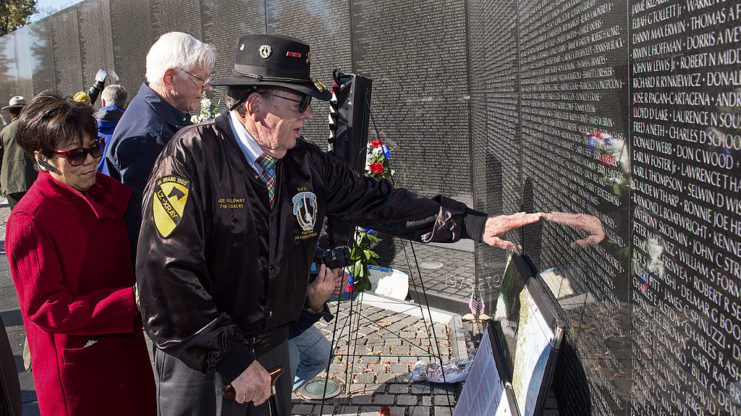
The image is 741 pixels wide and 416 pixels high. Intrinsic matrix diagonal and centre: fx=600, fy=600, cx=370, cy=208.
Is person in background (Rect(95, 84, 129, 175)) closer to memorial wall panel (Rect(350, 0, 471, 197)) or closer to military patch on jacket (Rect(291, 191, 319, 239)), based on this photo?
military patch on jacket (Rect(291, 191, 319, 239))

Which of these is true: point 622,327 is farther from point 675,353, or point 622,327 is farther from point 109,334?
point 109,334

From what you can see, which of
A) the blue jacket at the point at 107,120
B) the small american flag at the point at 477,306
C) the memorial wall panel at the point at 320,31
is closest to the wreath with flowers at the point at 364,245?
the small american flag at the point at 477,306

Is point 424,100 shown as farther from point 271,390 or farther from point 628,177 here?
point 628,177

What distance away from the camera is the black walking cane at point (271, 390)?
7.39 feet

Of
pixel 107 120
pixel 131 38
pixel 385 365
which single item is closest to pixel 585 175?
pixel 385 365

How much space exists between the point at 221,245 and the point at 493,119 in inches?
106

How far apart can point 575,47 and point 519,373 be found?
4.39 feet

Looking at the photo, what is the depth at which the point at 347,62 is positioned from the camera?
7566 millimetres

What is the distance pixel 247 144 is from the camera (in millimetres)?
2494

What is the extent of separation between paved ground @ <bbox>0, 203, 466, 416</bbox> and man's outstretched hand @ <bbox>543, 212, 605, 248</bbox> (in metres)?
1.24

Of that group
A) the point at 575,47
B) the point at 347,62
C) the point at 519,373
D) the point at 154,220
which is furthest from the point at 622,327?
the point at 347,62

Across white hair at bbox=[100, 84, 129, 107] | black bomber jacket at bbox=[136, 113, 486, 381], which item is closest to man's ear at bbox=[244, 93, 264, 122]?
black bomber jacket at bbox=[136, 113, 486, 381]

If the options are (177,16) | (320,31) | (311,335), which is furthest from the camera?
(177,16)

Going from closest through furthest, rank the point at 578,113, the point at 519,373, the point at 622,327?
the point at 622,327
the point at 578,113
the point at 519,373
